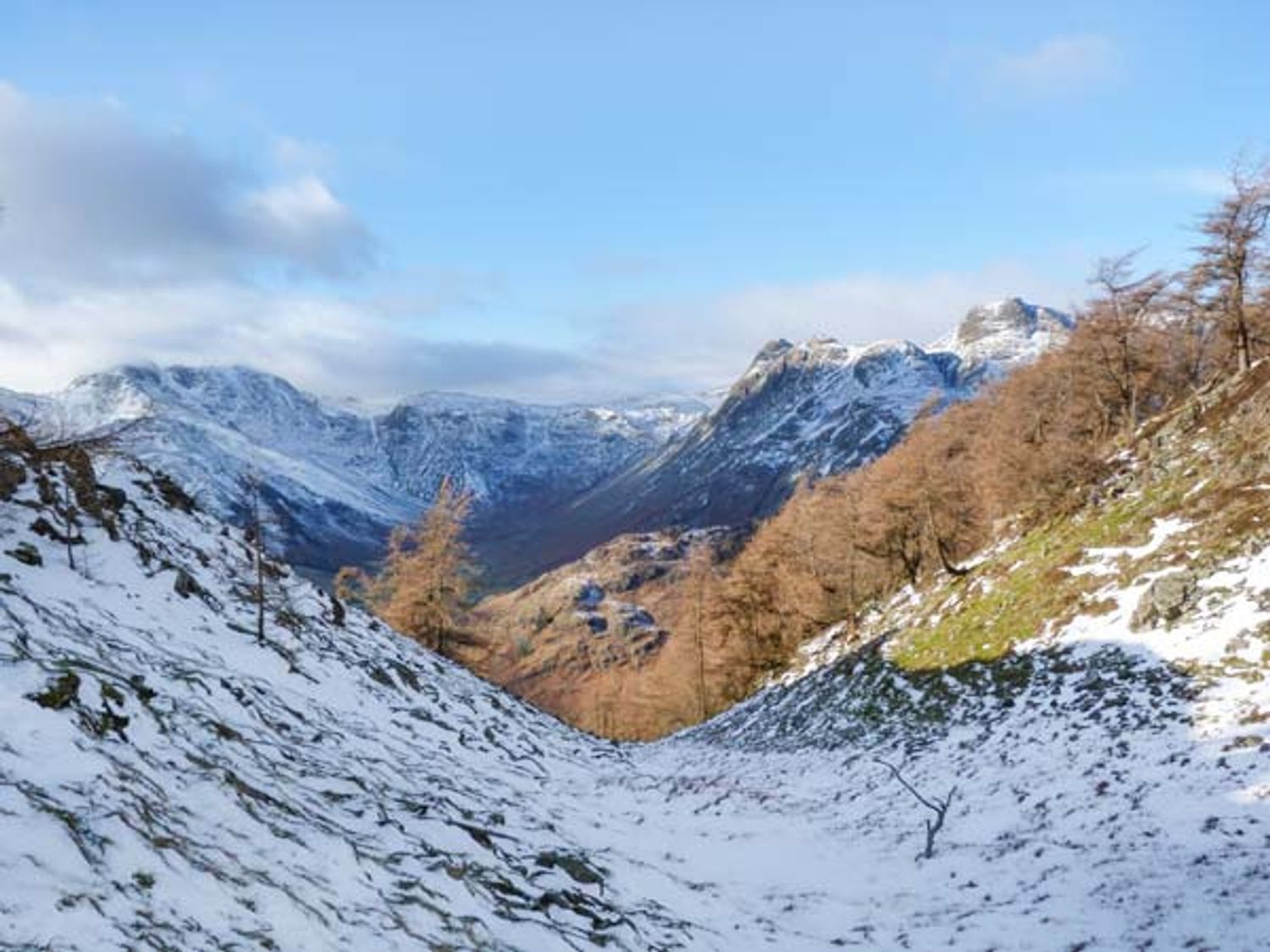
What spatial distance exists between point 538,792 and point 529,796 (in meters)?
1.20

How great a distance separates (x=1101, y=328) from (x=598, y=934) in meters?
47.1

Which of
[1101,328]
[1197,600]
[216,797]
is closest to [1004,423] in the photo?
[1101,328]

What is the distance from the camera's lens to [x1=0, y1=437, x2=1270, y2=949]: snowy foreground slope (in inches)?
314

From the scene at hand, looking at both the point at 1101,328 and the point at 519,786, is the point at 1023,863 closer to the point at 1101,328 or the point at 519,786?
the point at 519,786

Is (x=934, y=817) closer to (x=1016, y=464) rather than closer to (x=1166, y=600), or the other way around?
(x=1166, y=600)

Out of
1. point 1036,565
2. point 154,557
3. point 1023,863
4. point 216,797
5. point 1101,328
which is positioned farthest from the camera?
point 1101,328

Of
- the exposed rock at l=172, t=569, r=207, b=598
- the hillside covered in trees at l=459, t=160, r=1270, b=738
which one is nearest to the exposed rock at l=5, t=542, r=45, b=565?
the exposed rock at l=172, t=569, r=207, b=598

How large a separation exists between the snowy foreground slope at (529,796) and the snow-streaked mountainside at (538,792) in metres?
0.06

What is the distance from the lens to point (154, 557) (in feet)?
73.1

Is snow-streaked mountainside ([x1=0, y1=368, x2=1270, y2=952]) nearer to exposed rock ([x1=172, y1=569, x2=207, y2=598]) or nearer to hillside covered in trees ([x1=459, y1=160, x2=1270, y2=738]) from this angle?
exposed rock ([x1=172, y1=569, x2=207, y2=598])

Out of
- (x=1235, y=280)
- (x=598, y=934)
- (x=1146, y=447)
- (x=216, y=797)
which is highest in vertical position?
(x=1235, y=280)

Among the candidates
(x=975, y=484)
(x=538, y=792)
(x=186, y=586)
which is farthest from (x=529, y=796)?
(x=975, y=484)

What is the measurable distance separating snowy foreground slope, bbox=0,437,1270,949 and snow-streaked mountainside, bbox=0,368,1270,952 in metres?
0.06

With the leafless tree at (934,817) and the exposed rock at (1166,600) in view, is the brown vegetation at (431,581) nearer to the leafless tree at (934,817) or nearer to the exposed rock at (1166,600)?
the leafless tree at (934,817)
